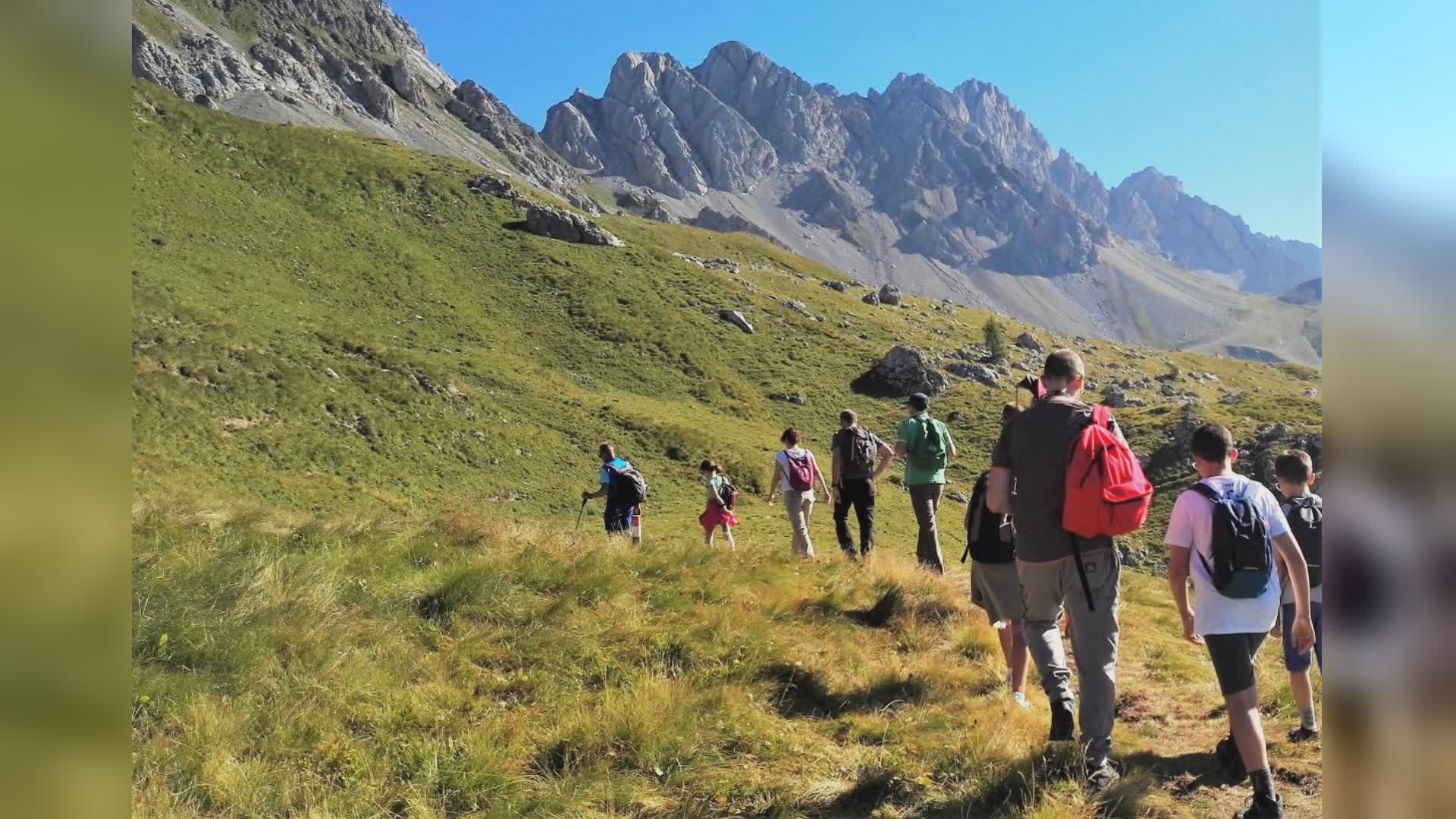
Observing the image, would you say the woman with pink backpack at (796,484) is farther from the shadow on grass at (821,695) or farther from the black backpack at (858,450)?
the shadow on grass at (821,695)

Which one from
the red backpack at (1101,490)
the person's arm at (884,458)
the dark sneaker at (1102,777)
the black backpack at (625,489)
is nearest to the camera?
the dark sneaker at (1102,777)

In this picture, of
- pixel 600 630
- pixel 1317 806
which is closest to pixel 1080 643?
pixel 1317 806

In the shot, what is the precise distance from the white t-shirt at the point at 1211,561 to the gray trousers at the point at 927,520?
16.7 ft

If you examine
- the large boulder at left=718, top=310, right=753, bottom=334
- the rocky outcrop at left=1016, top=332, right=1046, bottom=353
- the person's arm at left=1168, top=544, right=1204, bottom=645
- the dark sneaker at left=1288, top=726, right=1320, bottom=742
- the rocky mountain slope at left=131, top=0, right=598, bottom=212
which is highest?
the rocky mountain slope at left=131, top=0, right=598, bottom=212

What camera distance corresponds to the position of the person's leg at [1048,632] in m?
4.83

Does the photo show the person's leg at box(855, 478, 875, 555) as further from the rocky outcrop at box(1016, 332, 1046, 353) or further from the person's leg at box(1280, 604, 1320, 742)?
the rocky outcrop at box(1016, 332, 1046, 353)

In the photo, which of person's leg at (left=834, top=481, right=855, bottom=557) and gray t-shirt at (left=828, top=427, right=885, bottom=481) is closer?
gray t-shirt at (left=828, top=427, right=885, bottom=481)

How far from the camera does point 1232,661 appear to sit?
4.25 meters

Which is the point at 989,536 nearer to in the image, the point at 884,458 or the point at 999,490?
the point at 999,490

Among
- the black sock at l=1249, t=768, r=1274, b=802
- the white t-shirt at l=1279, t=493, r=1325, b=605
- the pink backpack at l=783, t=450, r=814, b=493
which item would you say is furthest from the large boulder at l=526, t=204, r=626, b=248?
the black sock at l=1249, t=768, r=1274, b=802

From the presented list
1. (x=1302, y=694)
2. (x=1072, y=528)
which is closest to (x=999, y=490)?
(x=1072, y=528)

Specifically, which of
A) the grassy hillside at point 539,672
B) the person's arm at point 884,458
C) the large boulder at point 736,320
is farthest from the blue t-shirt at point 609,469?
the large boulder at point 736,320

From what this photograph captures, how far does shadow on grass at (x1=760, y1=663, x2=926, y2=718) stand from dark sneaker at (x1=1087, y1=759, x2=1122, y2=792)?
1397mm

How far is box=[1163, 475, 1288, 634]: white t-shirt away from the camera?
421 centimetres
